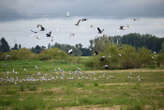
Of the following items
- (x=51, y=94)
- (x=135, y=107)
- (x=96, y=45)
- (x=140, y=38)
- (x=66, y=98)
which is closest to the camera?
(x=135, y=107)

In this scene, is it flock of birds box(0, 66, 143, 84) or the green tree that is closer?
flock of birds box(0, 66, 143, 84)

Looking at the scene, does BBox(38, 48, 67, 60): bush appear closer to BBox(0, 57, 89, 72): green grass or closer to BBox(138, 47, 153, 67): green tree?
BBox(0, 57, 89, 72): green grass

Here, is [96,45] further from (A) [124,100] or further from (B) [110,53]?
(A) [124,100]

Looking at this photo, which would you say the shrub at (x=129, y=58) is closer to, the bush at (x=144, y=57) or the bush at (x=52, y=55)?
the bush at (x=144, y=57)

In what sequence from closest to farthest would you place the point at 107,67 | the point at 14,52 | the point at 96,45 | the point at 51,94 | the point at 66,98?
the point at 66,98 → the point at 51,94 → the point at 107,67 → the point at 14,52 → the point at 96,45

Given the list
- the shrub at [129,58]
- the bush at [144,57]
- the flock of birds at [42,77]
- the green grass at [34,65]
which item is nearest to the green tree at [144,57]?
the bush at [144,57]

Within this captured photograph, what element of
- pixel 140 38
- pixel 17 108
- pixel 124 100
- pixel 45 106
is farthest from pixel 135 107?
pixel 140 38

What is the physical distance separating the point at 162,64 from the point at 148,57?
356cm

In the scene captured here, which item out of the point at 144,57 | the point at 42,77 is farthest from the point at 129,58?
the point at 42,77

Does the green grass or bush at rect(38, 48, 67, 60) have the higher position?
bush at rect(38, 48, 67, 60)

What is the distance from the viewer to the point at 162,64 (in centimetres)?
6644

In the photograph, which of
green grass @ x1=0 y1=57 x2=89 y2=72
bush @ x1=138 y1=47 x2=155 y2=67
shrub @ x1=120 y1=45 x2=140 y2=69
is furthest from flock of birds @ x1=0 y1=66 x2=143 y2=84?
bush @ x1=138 y1=47 x2=155 y2=67

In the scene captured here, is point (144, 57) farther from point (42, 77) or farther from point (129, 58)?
point (42, 77)

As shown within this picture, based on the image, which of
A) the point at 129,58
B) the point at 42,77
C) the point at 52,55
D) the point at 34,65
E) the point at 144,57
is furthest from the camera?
the point at 52,55
